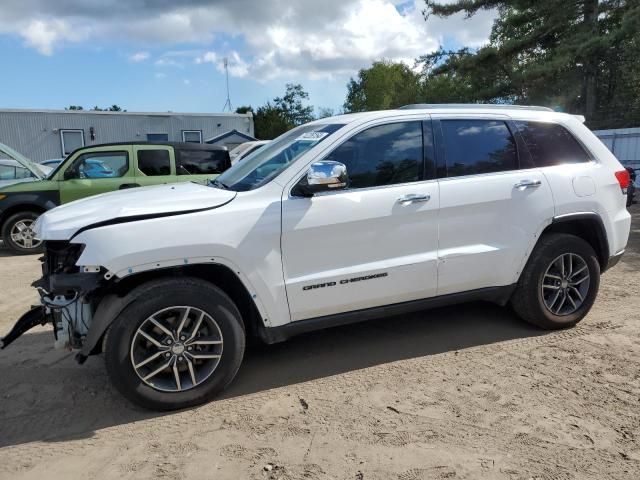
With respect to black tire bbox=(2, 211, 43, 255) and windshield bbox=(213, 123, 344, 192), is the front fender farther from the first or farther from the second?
windshield bbox=(213, 123, 344, 192)

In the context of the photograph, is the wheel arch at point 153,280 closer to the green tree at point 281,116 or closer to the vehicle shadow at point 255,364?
the vehicle shadow at point 255,364

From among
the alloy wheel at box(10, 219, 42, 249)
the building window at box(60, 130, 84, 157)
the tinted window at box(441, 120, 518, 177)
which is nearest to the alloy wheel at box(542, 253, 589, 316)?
the tinted window at box(441, 120, 518, 177)

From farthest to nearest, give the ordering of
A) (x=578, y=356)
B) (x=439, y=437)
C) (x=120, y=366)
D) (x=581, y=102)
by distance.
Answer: (x=581, y=102) < (x=578, y=356) < (x=120, y=366) < (x=439, y=437)

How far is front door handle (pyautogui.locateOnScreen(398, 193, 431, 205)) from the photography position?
3843 mm

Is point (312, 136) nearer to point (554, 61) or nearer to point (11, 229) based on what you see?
point (11, 229)

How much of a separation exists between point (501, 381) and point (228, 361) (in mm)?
1904

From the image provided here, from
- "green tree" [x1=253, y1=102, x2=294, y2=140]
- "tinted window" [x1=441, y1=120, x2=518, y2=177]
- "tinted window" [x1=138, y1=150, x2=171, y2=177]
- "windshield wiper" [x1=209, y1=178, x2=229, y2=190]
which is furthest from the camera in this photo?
"green tree" [x1=253, y1=102, x2=294, y2=140]

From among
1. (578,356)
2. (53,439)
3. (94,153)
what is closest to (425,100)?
(94,153)

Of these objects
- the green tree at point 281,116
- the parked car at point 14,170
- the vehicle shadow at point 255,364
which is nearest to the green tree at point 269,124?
the green tree at point 281,116

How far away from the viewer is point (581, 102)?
75.8ft

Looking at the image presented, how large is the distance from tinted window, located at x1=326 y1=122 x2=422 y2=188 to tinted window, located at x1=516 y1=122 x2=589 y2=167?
1066 millimetres

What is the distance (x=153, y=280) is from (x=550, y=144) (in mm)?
3424

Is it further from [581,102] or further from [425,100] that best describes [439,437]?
[425,100]

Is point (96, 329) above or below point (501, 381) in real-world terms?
above
